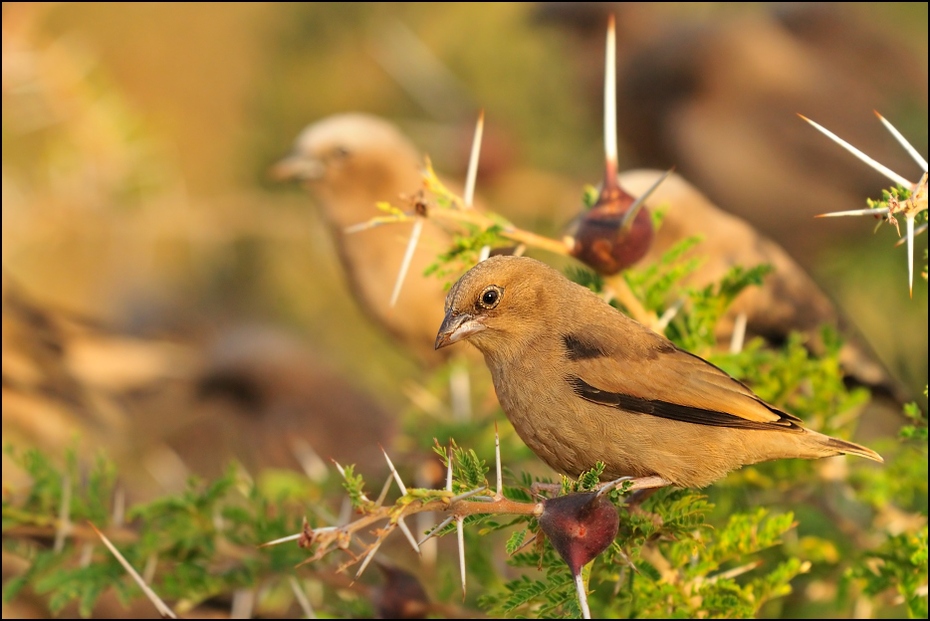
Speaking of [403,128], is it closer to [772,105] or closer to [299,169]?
[299,169]

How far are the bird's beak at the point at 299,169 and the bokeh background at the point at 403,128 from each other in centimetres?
123

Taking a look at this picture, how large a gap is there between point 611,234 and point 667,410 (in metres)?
0.53

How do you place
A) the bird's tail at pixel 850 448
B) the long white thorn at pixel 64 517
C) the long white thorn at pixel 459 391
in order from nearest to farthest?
the bird's tail at pixel 850 448
the long white thorn at pixel 64 517
the long white thorn at pixel 459 391

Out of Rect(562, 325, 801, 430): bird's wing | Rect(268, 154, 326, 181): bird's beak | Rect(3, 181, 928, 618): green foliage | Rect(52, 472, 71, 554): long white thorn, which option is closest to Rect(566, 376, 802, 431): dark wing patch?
Rect(562, 325, 801, 430): bird's wing

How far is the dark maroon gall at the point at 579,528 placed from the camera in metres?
2.15

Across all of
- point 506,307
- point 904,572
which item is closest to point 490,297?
point 506,307

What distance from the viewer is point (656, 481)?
2748 millimetres

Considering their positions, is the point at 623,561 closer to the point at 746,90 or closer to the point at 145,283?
the point at 746,90

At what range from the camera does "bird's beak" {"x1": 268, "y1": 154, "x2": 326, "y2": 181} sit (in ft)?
22.5

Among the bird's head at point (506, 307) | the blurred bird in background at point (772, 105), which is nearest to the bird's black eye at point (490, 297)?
the bird's head at point (506, 307)

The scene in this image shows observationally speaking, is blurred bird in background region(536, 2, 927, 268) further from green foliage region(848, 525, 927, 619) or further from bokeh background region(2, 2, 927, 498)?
green foliage region(848, 525, 927, 619)

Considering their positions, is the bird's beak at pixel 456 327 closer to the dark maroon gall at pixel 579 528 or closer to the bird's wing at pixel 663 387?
the bird's wing at pixel 663 387

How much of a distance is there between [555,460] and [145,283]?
26.3 feet

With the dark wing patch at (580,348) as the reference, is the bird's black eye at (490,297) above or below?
above
